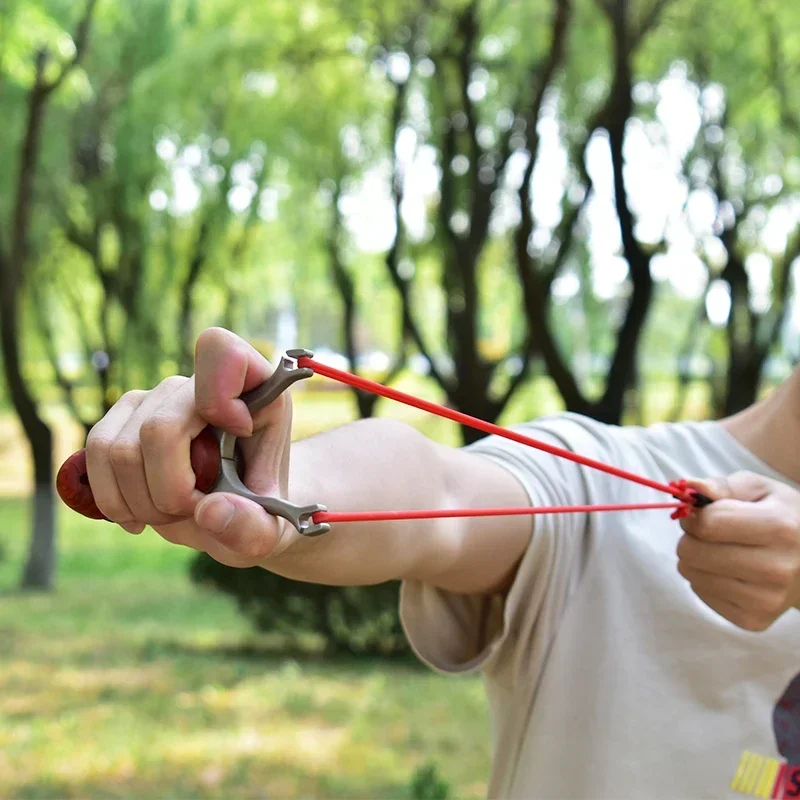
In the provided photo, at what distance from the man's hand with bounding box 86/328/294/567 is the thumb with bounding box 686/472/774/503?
419mm

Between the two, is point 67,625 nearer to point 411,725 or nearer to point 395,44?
point 411,725

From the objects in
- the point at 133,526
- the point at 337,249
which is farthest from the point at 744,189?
the point at 133,526

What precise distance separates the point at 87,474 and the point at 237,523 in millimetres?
107

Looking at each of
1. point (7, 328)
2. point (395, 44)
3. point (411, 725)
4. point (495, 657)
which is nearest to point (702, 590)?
point (495, 657)

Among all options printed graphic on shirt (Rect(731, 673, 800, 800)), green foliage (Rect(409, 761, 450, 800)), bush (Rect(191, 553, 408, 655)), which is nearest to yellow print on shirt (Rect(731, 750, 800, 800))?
printed graphic on shirt (Rect(731, 673, 800, 800))

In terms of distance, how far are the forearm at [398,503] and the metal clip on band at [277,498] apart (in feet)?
0.28

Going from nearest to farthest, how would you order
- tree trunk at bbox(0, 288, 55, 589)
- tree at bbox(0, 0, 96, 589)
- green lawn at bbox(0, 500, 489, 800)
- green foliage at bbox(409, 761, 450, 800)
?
green foliage at bbox(409, 761, 450, 800) < green lawn at bbox(0, 500, 489, 800) < tree at bbox(0, 0, 96, 589) < tree trunk at bbox(0, 288, 55, 589)

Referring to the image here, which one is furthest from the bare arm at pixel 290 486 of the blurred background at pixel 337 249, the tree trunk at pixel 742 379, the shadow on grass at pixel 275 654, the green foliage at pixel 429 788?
the tree trunk at pixel 742 379

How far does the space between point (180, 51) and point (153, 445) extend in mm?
7910

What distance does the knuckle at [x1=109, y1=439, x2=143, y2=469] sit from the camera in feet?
1.88

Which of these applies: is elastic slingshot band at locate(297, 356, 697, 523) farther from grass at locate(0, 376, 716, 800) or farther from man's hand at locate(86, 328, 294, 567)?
grass at locate(0, 376, 716, 800)

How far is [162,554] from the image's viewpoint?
8094 millimetres

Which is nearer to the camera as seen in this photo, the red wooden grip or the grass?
the red wooden grip

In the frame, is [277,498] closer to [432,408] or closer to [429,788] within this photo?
[432,408]
